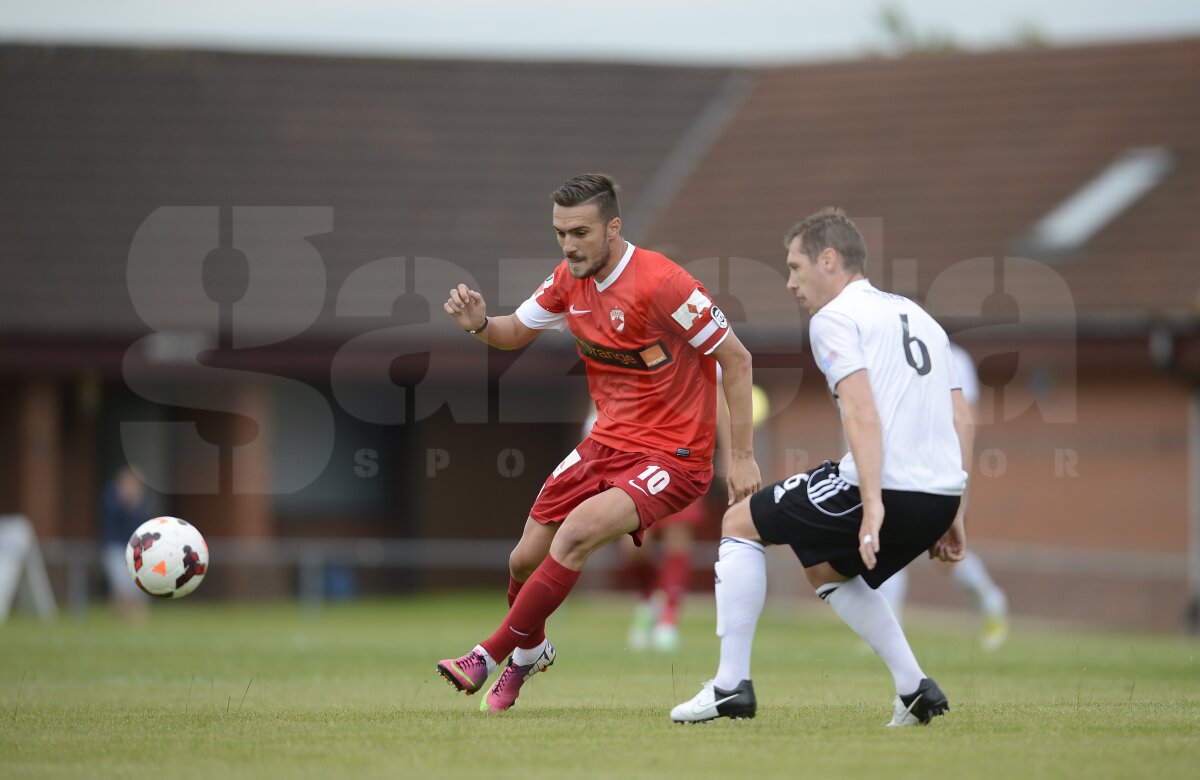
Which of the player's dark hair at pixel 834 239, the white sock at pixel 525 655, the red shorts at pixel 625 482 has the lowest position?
the white sock at pixel 525 655

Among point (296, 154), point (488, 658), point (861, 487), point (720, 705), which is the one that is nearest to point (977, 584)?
point (488, 658)

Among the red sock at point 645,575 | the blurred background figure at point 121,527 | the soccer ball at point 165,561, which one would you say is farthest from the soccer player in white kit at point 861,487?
the blurred background figure at point 121,527

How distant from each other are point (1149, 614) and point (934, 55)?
37.4ft

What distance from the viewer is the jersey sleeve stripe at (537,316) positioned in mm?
7887

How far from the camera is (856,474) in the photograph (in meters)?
6.52

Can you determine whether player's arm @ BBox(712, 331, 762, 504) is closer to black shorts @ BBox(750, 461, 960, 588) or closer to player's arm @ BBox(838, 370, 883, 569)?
black shorts @ BBox(750, 461, 960, 588)

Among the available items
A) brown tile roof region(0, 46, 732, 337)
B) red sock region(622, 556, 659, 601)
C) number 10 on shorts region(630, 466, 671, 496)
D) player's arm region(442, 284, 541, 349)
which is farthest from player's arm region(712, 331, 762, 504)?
brown tile roof region(0, 46, 732, 337)

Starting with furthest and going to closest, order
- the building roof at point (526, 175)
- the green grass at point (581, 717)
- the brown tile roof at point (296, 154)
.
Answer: the brown tile roof at point (296, 154), the building roof at point (526, 175), the green grass at point (581, 717)

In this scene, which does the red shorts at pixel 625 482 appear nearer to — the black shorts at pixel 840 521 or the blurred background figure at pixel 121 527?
the black shorts at pixel 840 521

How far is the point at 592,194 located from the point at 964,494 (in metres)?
2.12

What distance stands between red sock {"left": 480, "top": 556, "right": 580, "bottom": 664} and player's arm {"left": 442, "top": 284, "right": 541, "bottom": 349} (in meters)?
1.11

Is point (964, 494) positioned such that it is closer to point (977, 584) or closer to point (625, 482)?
point (625, 482)

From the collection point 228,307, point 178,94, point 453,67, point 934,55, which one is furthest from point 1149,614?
point 178,94

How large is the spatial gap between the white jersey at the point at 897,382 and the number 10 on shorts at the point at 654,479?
1.01m
